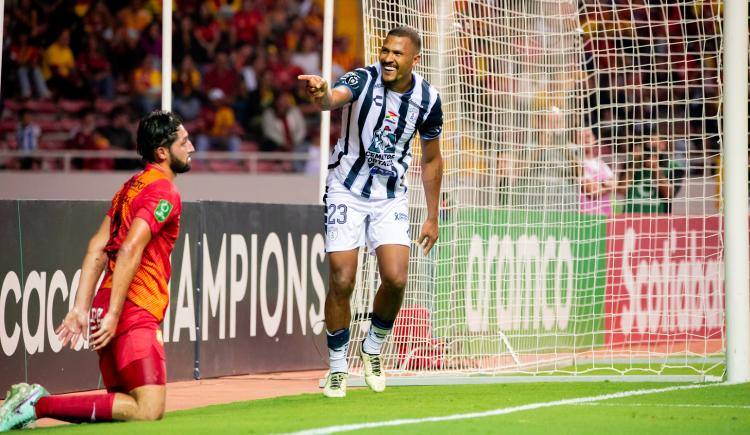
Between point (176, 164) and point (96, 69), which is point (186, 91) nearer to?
point (96, 69)

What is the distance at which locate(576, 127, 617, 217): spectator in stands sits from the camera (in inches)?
462

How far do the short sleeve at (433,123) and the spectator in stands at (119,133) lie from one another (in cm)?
1168

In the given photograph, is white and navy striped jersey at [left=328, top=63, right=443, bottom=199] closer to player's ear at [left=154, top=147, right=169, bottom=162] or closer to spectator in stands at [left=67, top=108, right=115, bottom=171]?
player's ear at [left=154, top=147, right=169, bottom=162]

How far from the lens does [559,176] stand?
11352mm

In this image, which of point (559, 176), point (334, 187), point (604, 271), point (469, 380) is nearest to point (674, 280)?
point (604, 271)

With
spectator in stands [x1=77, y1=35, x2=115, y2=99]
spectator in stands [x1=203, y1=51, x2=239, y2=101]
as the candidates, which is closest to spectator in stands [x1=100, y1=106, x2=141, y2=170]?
spectator in stands [x1=77, y1=35, x2=115, y2=99]

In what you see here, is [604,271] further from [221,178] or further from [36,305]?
[221,178]

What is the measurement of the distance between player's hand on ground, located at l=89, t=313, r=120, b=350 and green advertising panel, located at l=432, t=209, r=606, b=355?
4.08 m

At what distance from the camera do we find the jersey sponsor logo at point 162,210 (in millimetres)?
6918

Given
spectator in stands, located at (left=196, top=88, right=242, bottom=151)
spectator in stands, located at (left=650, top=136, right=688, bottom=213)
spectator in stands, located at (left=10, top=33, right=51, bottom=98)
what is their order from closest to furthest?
1. spectator in stands, located at (left=650, top=136, right=688, bottom=213)
2. spectator in stands, located at (left=10, top=33, right=51, bottom=98)
3. spectator in stands, located at (left=196, top=88, right=242, bottom=151)

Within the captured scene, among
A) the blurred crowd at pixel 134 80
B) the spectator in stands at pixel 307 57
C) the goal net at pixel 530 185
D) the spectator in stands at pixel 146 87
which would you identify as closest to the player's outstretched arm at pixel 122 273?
the goal net at pixel 530 185

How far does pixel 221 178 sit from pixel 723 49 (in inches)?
434

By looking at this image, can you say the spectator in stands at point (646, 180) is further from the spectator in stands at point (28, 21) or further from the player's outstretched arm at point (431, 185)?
the spectator in stands at point (28, 21)

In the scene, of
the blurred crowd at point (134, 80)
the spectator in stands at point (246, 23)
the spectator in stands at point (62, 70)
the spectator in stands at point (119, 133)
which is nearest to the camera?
the spectator in stands at point (119, 133)
